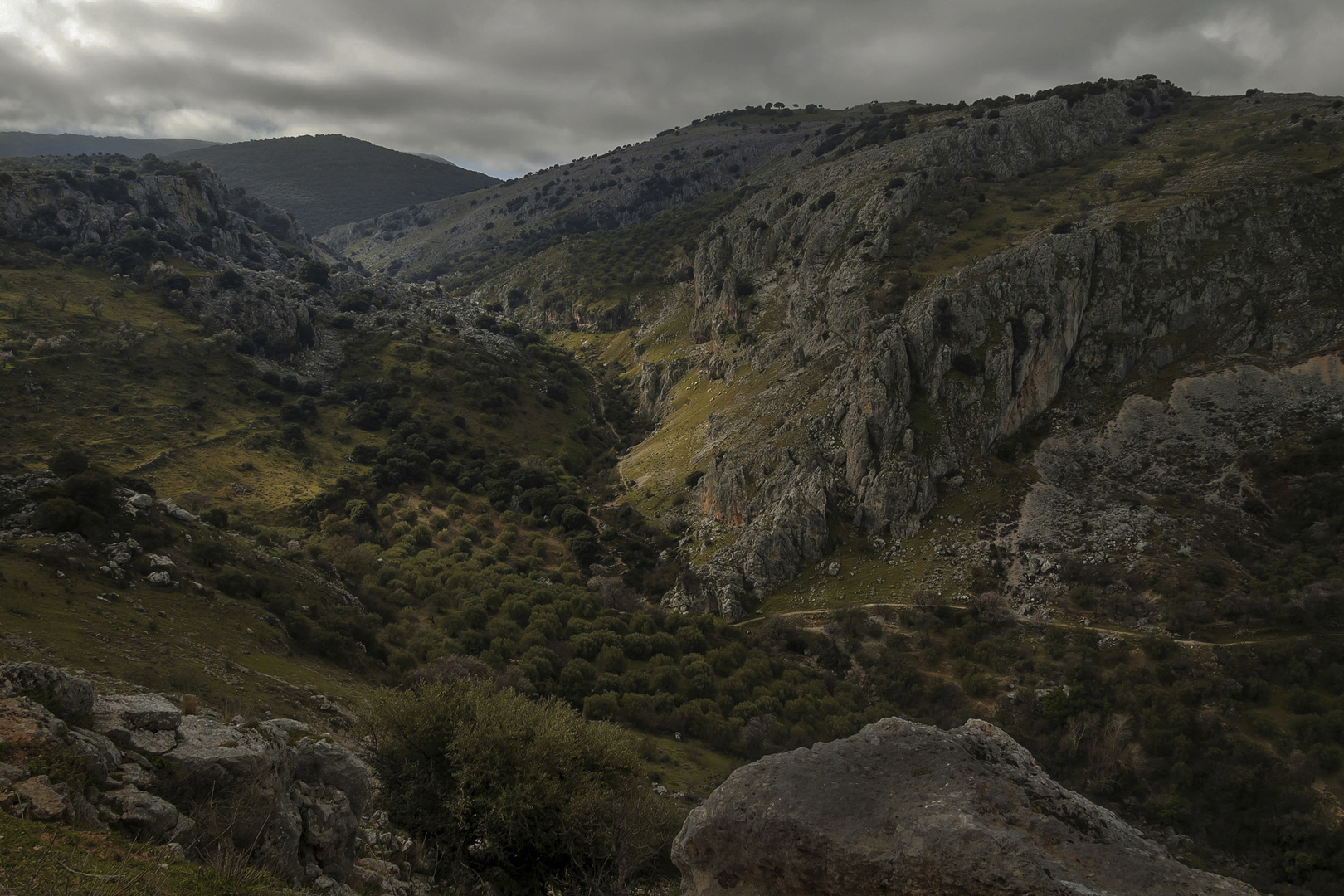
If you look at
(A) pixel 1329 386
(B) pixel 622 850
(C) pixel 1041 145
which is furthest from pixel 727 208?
(B) pixel 622 850

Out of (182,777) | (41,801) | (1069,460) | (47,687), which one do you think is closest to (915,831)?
(41,801)

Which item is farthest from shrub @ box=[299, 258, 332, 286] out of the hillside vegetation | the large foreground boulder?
the large foreground boulder

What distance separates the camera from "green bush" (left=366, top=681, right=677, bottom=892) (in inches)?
744

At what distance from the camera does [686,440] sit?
268 ft

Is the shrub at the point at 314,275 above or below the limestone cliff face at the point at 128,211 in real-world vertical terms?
below

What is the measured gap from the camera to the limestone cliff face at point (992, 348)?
199 feet

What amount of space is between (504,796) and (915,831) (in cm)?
1187

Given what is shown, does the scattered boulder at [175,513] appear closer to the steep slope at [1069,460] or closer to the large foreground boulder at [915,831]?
the steep slope at [1069,460]

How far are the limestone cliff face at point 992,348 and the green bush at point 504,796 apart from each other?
38.3 m

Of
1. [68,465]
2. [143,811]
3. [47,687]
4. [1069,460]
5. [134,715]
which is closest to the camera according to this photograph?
[143,811]

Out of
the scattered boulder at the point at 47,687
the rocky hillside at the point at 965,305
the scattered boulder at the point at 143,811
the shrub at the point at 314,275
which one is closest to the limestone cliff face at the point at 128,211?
the shrub at the point at 314,275

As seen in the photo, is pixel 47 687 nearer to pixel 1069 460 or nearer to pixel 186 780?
pixel 186 780

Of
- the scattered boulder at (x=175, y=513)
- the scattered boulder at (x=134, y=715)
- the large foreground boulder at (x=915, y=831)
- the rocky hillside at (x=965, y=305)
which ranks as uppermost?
the rocky hillside at (x=965, y=305)

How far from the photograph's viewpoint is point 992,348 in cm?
6450
